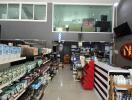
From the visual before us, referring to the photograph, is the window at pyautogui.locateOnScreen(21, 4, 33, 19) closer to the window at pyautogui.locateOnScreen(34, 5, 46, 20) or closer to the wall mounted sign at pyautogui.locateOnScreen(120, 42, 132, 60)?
the window at pyautogui.locateOnScreen(34, 5, 46, 20)

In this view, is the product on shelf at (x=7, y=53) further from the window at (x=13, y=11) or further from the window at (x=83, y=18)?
the window at (x=13, y=11)

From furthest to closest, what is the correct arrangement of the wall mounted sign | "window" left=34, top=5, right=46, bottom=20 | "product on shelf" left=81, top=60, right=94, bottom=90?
"window" left=34, top=5, right=46, bottom=20, the wall mounted sign, "product on shelf" left=81, top=60, right=94, bottom=90

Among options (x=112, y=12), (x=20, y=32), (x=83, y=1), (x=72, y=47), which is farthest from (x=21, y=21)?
(x=72, y=47)

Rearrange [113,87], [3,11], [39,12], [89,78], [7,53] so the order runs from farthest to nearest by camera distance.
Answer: [39,12]
[3,11]
[89,78]
[113,87]
[7,53]

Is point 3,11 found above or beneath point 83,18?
above

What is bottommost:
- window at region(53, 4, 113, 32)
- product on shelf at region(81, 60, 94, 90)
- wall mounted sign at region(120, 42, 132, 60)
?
product on shelf at region(81, 60, 94, 90)

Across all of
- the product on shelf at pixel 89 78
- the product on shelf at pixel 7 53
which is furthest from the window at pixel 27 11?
the product on shelf at pixel 7 53

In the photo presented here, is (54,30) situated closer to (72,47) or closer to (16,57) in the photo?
(72,47)

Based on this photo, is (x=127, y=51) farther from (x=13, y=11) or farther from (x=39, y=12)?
(x=13, y=11)

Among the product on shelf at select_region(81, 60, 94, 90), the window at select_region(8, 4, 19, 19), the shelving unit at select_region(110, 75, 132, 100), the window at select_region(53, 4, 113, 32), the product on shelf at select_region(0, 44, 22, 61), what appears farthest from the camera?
the window at select_region(53, 4, 113, 32)

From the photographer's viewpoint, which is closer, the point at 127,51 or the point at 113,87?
the point at 113,87

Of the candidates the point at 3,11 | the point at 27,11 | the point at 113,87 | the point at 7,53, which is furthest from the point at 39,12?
the point at 7,53

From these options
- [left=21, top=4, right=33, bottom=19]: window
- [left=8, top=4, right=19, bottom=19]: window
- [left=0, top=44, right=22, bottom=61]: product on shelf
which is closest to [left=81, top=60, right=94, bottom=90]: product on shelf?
[left=0, top=44, right=22, bottom=61]: product on shelf

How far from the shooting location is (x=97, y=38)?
14.9 meters
